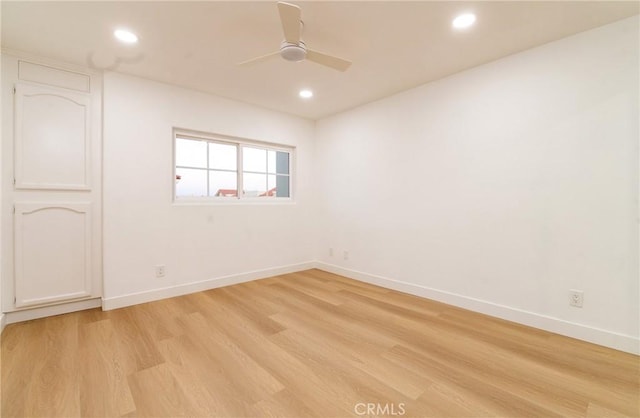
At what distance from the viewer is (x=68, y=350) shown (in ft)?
6.57

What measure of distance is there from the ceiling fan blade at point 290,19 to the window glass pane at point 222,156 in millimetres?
2121

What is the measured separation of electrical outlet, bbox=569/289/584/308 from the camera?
2.19 metres

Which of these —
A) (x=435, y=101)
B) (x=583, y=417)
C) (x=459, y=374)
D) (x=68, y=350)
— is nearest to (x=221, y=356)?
(x=68, y=350)

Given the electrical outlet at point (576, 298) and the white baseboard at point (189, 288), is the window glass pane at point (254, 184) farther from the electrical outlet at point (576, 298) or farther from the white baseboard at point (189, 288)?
the electrical outlet at point (576, 298)

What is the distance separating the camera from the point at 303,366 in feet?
5.98

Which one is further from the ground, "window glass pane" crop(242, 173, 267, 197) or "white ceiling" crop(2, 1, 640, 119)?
"white ceiling" crop(2, 1, 640, 119)

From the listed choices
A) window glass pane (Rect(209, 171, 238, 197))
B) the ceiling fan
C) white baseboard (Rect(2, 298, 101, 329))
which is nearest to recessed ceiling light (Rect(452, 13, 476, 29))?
the ceiling fan

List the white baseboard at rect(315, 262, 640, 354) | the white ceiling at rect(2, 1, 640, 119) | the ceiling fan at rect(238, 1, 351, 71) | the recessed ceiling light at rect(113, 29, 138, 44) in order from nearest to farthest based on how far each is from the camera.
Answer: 1. the ceiling fan at rect(238, 1, 351, 71)
2. the white ceiling at rect(2, 1, 640, 119)
3. the white baseboard at rect(315, 262, 640, 354)
4. the recessed ceiling light at rect(113, 29, 138, 44)

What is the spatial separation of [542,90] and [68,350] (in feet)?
14.2

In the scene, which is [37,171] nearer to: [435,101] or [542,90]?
[435,101]

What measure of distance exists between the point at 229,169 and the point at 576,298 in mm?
3931

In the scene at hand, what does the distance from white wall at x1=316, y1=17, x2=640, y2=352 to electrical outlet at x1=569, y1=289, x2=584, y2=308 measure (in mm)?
41

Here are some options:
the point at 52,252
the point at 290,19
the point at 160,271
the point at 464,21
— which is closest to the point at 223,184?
the point at 160,271

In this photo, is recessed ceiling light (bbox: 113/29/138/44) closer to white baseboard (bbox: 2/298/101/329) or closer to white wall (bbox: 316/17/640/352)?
white baseboard (bbox: 2/298/101/329)
